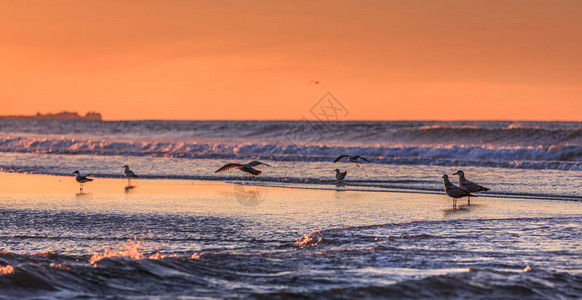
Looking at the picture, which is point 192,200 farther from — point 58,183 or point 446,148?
point 446,148

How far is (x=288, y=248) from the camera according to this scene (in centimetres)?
973

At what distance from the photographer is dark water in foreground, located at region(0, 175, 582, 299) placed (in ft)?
23.8

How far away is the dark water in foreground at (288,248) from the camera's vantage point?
7.26 meters

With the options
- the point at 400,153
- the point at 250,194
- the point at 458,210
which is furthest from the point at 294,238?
the point at 400,153

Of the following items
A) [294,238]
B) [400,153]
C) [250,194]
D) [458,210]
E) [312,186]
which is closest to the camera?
[294,238]

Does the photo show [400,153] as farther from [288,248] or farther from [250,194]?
[288,248]

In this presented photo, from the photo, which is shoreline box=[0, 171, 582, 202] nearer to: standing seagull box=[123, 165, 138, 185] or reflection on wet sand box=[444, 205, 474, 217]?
standing seagull box=[123, 165, 138, 185]

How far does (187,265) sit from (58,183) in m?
14.1

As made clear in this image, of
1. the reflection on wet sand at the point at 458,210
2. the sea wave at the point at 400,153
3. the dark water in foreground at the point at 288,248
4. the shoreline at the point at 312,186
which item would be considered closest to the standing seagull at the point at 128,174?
the shoreline at the point at 312,186

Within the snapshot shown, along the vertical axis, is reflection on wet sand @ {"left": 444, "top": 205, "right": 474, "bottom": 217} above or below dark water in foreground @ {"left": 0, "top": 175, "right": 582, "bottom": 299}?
above

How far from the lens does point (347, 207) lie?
15.1 m

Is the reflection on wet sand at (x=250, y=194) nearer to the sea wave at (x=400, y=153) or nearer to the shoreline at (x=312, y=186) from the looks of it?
the shoreline at (x=312, y=186)

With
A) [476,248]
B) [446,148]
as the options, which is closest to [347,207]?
[476,248]

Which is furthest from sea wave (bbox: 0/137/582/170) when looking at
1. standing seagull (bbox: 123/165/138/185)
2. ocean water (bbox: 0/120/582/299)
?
standing seagull (bbox: 123/165/138/185)
